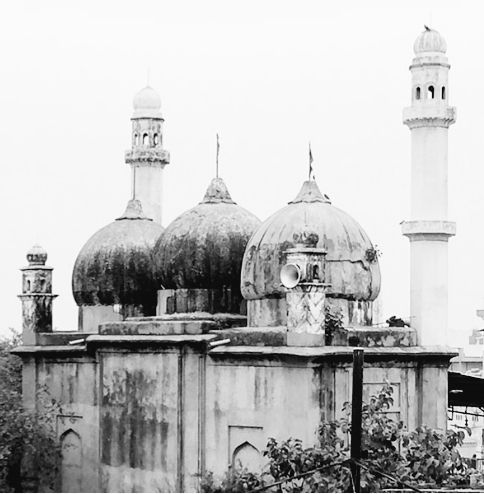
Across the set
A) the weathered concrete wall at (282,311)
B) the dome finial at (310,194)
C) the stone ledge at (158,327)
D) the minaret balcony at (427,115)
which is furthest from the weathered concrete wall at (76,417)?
the minaret balcony at (427,115)

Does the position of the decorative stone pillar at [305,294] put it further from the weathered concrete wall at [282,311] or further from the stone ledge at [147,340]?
the stone ledge at [147,340]

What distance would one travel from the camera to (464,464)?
17094 mm

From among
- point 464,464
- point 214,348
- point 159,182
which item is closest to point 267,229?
point 214,348

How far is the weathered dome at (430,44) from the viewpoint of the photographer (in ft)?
97.3

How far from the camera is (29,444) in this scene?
2270 centimetres

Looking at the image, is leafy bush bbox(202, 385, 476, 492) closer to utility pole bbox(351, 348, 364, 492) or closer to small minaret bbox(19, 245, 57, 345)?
utility pole bbox(351, 348, 364, 492)

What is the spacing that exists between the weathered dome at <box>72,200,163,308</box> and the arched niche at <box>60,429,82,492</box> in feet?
8.57

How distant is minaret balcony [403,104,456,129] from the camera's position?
28.6 metres

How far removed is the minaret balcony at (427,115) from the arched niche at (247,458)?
10.8 meters

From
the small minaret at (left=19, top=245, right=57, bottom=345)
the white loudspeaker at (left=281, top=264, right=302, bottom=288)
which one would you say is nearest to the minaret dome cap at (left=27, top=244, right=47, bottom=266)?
the small minaret at (left=19, top=245, right=57, bottom=345)

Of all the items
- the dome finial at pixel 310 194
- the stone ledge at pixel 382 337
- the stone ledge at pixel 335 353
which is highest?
the dome finial at pixel 310 194

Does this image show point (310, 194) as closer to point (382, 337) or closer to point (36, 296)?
point (382, 337)

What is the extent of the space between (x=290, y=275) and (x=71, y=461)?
18.2 feet

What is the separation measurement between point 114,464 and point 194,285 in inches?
107
